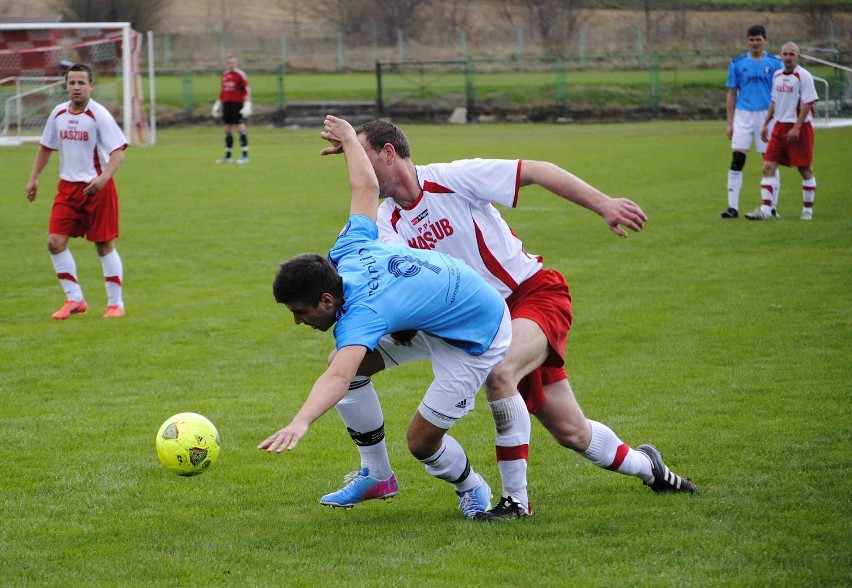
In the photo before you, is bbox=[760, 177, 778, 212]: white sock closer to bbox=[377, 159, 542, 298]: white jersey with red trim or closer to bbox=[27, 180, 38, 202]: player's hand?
bbox=[27, 180, 38, 202]: player's hand

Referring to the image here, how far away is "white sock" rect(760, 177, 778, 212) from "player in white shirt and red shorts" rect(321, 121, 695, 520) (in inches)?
398

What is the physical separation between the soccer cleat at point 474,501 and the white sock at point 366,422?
41 cm

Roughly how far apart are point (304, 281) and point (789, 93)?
1208cm

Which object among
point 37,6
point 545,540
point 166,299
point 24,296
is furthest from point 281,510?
point 37,6

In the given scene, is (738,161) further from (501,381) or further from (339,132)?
(501,381)

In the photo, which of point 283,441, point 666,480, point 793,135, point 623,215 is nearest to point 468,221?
point 623,215

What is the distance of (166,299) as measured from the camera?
11.2 metres

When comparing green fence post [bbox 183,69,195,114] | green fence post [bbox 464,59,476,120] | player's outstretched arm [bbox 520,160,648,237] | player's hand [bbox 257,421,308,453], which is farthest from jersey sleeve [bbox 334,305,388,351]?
green fence post [bbox 183,69,195,114]

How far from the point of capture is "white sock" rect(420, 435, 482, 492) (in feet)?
16.2

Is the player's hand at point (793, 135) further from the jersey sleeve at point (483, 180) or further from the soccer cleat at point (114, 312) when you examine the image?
the jersey sleeve at point (483, 180)

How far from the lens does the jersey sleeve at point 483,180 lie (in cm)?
513

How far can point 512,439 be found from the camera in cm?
490

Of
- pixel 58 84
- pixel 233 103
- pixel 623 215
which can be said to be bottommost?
pixel 233 103

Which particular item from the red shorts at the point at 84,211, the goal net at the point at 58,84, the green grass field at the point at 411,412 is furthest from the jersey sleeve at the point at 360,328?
the goal net at the point at 58,84
